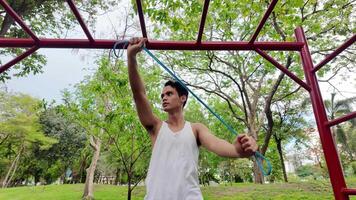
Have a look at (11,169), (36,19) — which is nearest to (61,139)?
(11,169)

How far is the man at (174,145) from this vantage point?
4.89ft

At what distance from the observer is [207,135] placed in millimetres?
1718

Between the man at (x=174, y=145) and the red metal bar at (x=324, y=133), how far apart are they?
76cm

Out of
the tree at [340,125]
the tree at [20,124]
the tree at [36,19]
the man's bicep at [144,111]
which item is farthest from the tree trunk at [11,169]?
the man's bicep at [144,111]

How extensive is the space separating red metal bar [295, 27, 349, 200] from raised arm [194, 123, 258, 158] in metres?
0.76

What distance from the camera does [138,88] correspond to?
5.79 ft

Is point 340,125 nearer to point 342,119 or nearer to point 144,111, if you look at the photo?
point 342,119

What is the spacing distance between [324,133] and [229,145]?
2.56 ft

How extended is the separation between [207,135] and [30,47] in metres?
1.26

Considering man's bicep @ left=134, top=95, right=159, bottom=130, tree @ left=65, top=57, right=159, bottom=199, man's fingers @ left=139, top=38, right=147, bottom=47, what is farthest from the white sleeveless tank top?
tree @ left=65, top=57, right=159, bottom=199

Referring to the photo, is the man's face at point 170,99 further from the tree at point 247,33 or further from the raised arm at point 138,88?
the tree at point 247,33

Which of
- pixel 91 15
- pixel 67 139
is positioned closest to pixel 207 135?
pixel 91 15

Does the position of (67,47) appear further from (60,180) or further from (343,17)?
(60,180)

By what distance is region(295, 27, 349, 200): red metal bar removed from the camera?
1827mm
